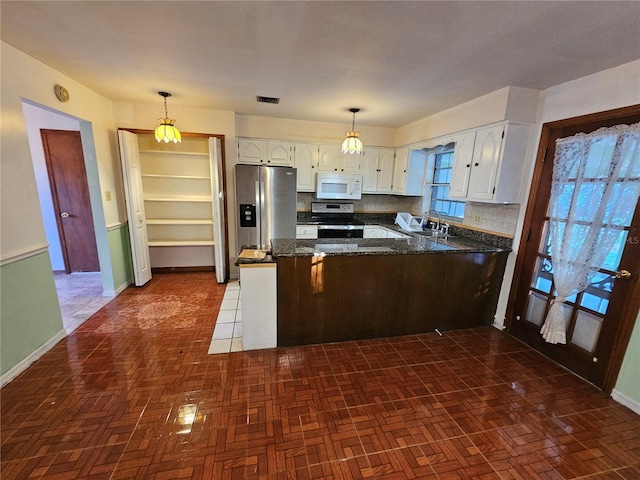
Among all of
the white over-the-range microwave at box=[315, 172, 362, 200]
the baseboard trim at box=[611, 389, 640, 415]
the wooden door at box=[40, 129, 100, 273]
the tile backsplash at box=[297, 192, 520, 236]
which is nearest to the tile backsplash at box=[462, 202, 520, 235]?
the tile backsplash at box=[297, 192, 520, 236]

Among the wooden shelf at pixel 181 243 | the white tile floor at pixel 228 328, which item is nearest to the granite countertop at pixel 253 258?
the white tile floor at pixel 228 328

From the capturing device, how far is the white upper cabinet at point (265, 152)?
4.14 metres

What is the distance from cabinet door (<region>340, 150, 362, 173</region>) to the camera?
4.45 metres

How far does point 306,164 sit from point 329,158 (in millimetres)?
394

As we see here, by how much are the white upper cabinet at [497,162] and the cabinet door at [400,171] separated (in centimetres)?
133

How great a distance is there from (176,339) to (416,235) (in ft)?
9.88

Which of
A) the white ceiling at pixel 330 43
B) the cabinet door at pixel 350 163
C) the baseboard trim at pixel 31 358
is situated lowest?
the baseboard trim at pixel 31 358

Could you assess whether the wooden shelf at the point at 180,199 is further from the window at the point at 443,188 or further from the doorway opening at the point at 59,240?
the window at the point at 443,188

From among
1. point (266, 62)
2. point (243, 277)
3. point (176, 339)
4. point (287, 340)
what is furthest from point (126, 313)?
point (266, 62)

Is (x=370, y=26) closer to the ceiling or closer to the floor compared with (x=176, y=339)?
closer to the ceiling

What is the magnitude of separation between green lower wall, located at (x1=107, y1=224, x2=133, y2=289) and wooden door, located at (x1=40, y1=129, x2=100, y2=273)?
90 centimetres

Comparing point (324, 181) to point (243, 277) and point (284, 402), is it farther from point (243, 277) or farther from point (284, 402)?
point (284, 402)

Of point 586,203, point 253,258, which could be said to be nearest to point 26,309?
point 253,258

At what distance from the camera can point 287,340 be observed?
2549 mm
